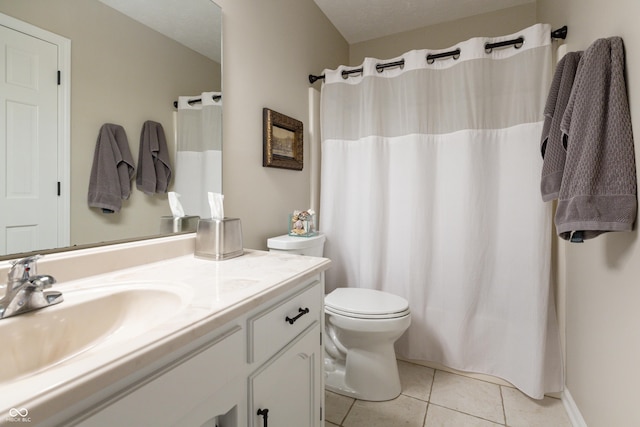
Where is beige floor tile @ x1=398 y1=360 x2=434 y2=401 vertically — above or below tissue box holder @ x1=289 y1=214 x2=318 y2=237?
below

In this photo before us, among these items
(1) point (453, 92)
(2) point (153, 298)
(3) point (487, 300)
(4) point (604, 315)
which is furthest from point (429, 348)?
(2) point (153, 298)

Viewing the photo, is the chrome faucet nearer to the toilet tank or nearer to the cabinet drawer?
the cabinet drawer

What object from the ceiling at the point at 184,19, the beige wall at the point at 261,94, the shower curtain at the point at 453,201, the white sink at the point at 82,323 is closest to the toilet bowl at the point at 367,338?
the shower curtain at the point at 453,201

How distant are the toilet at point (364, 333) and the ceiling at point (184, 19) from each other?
0.98m

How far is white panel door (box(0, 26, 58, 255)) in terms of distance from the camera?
74 centimetres

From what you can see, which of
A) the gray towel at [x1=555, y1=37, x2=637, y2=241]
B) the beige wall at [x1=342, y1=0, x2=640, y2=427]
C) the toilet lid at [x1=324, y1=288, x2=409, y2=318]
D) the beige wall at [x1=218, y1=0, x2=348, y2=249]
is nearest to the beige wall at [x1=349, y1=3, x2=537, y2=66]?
the beige wall at [x1=342, y1=0, x2=640, y2=427]

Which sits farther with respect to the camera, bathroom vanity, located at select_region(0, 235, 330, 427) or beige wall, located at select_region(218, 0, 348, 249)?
beige wall, located at select_region(218, 0, 348, 249)

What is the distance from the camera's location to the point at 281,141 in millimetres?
1815

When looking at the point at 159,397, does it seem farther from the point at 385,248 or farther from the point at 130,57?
the point at 385,248

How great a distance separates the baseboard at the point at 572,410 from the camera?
1.39 meters

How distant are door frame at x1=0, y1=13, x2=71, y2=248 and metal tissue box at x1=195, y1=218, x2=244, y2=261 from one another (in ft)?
1.30

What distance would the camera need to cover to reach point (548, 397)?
5.39 ft

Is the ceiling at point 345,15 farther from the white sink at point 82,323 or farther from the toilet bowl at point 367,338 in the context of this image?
the toilet bowl at point 367,338

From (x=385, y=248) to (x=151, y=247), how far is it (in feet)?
4.57
